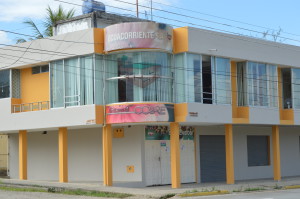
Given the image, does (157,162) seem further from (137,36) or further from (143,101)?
(137,36)

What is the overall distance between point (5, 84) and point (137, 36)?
9407mm

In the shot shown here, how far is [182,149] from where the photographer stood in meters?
29.7

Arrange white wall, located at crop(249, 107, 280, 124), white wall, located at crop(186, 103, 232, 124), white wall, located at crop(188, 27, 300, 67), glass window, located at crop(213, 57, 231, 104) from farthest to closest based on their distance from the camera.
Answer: white wall, located at crop(249, 107, 280, 124), glass window, located at crop(213, 57, 231, 104), white wall, located at crop(188, 27, 300, 67), white wall, located at crop(186, 103, 232, 124)

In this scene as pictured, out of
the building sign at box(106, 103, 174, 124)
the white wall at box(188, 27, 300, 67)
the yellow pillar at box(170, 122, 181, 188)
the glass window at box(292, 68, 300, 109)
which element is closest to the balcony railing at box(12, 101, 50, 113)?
the building sign at box(106, 103, 174, 124)

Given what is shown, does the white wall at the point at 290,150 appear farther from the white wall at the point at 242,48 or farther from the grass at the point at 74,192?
the grass at the point at 74,192

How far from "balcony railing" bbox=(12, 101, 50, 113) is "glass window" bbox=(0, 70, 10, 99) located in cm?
88

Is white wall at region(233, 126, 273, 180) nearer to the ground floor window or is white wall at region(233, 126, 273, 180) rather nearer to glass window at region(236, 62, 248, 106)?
the ground floor window

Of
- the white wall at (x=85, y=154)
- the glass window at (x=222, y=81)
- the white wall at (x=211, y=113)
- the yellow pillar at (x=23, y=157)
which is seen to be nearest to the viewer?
the white wall at (x=211, y=113)

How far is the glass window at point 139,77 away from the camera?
82.9 feet

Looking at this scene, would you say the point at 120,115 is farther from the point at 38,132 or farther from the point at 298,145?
the point at 298,145

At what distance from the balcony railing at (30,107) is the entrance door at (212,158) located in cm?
862

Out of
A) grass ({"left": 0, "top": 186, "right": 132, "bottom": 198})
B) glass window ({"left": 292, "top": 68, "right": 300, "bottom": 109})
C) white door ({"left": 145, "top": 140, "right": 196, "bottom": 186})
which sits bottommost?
grass ({"left": 0, "top": 186, "right": 132, "bottom": 198})

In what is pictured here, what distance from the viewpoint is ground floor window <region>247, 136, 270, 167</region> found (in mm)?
33750

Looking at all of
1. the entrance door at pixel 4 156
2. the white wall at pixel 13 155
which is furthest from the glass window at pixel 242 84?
the entrance door at pixel 4 156
